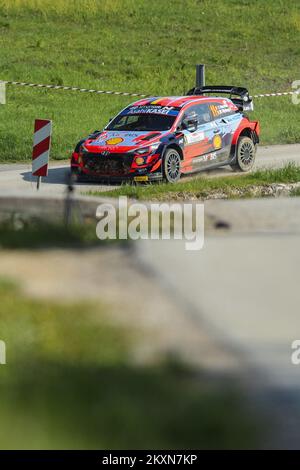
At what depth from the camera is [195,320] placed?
8016 mm

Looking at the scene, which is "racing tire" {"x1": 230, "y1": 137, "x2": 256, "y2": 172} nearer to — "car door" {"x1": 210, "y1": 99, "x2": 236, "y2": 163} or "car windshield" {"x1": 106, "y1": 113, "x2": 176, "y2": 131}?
"car door" {"x1": 210, "y1": 99, "x2": 236, "y2": 163}

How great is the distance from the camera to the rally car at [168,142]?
19500 mm

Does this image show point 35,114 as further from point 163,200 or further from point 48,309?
point 48,309

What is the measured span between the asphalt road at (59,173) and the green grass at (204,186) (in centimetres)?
93

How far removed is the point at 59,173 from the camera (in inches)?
864

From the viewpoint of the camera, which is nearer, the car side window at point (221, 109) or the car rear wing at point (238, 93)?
the car side window at point (221, 109)

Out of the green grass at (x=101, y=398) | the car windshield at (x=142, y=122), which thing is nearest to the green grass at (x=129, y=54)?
the car windshield at (x=142, y=122)

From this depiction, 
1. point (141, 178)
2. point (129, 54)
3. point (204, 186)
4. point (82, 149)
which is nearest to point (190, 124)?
point (141, 178)

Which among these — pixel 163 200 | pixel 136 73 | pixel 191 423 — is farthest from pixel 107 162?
pixel 136 73

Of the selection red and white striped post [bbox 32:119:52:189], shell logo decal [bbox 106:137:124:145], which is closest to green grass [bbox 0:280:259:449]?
red and white striped post [bbox 32:119:52:189]

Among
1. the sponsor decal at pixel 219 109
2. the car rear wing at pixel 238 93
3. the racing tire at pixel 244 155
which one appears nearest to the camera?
the sponsor decal at pixel 219 109

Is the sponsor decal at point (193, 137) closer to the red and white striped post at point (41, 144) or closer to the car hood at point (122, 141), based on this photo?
the car hood at point (122, 141)

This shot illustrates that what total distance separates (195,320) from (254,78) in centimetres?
3229

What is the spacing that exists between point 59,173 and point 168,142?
295cm
